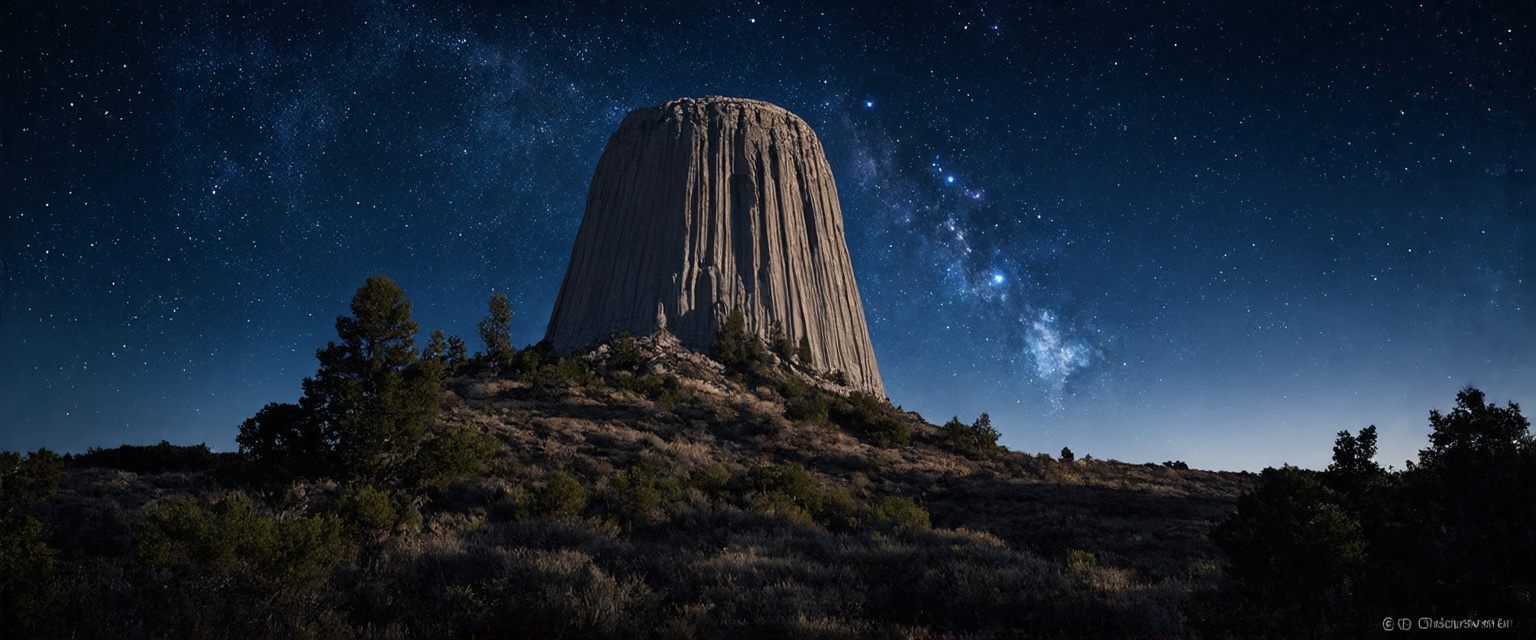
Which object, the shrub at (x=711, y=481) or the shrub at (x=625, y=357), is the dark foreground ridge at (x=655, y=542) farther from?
the shrub at (x=625, y=357)

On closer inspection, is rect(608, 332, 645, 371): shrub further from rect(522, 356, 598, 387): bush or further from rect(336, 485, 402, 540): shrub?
rect(336, 485, 402, 540): shrub

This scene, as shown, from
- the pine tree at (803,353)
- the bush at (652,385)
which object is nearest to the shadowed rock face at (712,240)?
the pine tree at (803,353)

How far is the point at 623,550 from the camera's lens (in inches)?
403

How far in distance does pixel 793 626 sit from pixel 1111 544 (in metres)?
10.7

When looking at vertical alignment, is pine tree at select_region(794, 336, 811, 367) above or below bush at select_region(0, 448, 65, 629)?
above

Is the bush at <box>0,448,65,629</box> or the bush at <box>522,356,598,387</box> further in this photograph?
the bush at <box>522,356,598,387</box>

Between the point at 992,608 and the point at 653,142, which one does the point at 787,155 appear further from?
the point at 992,608

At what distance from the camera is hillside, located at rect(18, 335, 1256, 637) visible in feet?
23.2

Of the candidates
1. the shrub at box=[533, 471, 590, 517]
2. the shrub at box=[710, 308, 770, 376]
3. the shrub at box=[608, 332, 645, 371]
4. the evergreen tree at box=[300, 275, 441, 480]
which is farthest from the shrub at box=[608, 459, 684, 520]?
the shrub at box=[710, 308, 770, 376]

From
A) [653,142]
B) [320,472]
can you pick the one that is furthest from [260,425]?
[653,142]

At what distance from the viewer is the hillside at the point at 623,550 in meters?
7.06

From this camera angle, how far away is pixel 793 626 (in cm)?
657

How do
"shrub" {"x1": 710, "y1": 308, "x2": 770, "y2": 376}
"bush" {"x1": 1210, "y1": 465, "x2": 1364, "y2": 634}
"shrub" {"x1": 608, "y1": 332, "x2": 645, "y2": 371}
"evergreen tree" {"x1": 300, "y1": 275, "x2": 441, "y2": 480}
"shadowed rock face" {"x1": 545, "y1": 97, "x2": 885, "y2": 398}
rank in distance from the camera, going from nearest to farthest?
"bush" {"x1": 1210, "y1": 465, "x2": 1364, "y2": 634} → "evergreen tree" {"x1": 300, "y1": 275, "x2": 441, "y2": 480} → "shrub" {"x1": 608, "y1": 332, "x2": 645, "y2": 371} → "shrub" {"x1": 710, "y1": 308, "x2": 770, "y2": 376} → "shadowed rock face" {"x1": 545, "y1": 97, "x2": 885, "y2": 398}

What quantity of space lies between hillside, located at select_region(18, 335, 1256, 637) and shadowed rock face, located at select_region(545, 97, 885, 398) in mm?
26081
